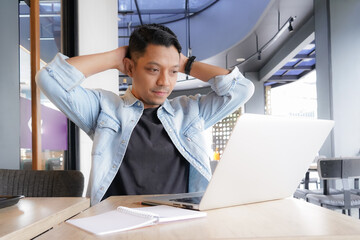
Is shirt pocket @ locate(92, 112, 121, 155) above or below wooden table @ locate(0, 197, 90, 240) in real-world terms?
above

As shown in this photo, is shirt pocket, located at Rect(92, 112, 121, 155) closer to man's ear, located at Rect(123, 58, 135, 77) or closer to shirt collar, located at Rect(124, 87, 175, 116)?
shirt collar, located at Rect(124, 87, 175, 116)

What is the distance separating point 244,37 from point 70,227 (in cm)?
724

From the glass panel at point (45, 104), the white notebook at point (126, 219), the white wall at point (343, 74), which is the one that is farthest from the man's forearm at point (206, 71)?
the white wall at point (343, 74)

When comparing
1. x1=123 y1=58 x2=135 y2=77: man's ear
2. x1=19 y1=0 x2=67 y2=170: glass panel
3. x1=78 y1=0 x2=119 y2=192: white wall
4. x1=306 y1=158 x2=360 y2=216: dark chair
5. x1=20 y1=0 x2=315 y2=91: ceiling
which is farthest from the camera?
x1=20 y1=0 x2=315 y2=91: ceiling

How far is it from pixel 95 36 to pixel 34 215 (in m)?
2.82

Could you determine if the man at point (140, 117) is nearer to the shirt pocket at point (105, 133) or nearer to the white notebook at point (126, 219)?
the shirt pocket at point (105, 133)

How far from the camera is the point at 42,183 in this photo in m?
1.54

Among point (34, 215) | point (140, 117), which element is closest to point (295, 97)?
point (140, 117)

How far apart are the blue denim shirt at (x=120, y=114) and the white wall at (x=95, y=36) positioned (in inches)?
61.9

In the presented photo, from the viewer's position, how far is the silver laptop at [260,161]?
0.74 metres

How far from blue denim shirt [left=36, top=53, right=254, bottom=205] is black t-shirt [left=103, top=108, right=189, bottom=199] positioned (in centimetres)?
4

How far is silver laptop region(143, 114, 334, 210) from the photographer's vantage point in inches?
29.2

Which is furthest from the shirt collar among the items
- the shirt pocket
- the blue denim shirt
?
the shirt pocket

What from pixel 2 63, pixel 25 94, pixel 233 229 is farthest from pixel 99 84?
pixel 233 229
